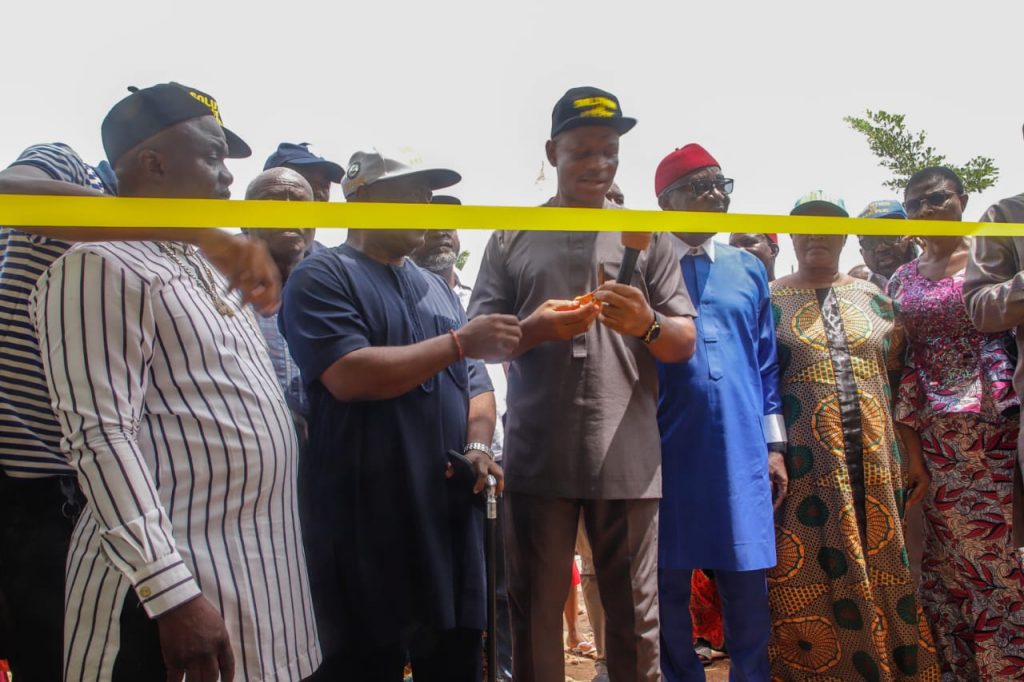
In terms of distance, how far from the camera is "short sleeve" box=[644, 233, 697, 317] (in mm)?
2449

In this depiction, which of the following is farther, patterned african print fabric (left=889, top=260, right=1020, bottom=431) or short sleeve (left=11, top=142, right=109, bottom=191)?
patterned african print fabric (left=889, top=260, right=1020, bottom=431)

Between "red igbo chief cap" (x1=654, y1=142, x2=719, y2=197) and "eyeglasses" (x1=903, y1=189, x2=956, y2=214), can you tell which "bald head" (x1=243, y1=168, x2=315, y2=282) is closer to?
"red igbo chief cap" (x1=654, y1=142, x2=719, y2=197)

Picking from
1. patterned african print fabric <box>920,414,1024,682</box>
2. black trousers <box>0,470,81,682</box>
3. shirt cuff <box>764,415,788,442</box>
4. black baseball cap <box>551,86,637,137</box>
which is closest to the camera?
black trousers <box>0,470,81,682</box>

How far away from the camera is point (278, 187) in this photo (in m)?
2.49

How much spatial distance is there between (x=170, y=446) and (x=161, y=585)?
26 centimetres

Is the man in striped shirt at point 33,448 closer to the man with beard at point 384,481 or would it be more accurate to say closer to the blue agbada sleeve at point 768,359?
the man with beard at point 384,481

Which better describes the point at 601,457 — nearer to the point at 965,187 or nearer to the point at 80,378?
the point at 80,378

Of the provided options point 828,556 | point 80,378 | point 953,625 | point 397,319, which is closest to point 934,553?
point 953,625

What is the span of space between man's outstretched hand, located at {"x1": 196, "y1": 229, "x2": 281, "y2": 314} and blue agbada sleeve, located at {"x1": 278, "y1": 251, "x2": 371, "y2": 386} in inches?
10.8

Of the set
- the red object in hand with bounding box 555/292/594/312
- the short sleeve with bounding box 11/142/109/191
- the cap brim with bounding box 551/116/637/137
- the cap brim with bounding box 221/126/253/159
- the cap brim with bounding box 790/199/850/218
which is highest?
the cap brim with bounding box 551/116/637/137

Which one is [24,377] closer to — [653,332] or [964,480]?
[653,332]

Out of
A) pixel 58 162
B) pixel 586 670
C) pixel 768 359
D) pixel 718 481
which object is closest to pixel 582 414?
pixel 718 481

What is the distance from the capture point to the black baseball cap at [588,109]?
2.39m

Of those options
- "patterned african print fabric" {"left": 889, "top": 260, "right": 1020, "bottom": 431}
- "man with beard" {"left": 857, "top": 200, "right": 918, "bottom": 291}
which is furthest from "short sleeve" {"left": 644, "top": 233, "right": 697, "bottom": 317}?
"man with beard" {"left": 857, "top": 200, "right": 918, "bottom": 291}
